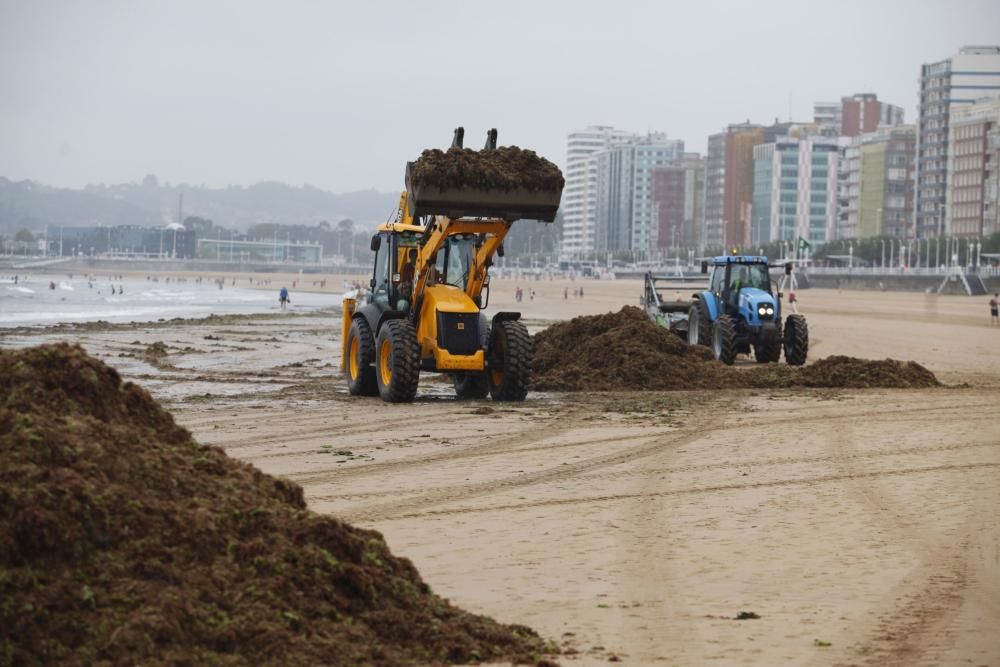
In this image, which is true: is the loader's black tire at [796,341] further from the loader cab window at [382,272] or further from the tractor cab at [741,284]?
the loader cab window at [382,272]

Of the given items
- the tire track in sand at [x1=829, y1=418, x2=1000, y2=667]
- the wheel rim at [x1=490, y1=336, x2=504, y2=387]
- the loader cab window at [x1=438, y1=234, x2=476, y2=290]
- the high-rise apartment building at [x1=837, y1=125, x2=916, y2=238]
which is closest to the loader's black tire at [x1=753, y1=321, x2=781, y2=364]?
the wheel rim at [x1=490, y1=336, x2=504, y2=387]

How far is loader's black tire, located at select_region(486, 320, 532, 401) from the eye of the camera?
17.7m

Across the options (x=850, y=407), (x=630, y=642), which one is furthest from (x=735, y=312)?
(x=630, y=642)

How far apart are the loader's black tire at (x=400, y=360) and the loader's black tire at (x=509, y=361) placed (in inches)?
42.5

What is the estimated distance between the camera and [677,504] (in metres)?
10.2

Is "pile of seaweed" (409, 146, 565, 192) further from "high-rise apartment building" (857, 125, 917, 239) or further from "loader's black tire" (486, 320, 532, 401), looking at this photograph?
"high-rise apartment building" (857, 125, 917, 239)

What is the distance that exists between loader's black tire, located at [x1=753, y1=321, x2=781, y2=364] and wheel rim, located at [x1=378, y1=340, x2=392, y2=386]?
9811 millimetres

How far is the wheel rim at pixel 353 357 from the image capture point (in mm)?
18797

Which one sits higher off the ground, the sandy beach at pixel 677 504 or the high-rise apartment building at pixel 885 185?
the high-rise apartment building at pixel 885 185

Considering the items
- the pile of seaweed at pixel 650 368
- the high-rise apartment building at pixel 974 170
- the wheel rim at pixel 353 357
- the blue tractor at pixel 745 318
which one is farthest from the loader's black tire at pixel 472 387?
the high-rise apartment building at pixel 974 170

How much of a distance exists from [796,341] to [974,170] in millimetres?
131898

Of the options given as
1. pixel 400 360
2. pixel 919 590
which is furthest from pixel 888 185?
pixel 919 590

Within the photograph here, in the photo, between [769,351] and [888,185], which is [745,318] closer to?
[769,351]

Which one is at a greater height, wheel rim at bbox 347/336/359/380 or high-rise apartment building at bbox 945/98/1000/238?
high-rise apartment building at bbox 945/98/1000/238
